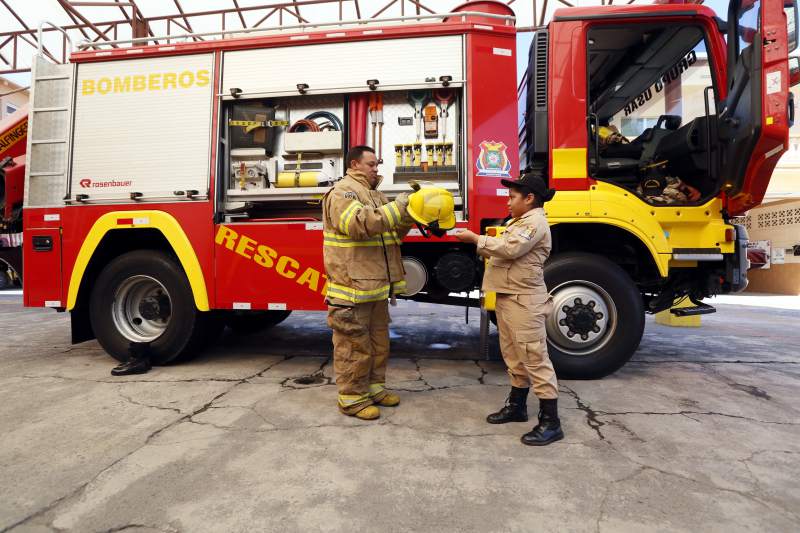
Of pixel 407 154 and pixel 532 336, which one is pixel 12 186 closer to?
pixel 407 154

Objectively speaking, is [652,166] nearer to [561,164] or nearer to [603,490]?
[561,164]

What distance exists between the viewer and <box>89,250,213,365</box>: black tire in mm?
3867

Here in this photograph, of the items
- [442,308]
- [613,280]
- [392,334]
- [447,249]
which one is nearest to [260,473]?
[447,249]

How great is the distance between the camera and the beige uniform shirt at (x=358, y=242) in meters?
2.55

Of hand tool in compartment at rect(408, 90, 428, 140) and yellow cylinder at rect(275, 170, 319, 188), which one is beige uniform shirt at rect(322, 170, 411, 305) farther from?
hand tool in compartment at rect(408, 90, 428, 140)

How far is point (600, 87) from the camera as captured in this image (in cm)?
437

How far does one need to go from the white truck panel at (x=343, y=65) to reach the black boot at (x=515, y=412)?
253 centimetres

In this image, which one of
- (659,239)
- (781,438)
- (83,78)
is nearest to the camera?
(781,438)

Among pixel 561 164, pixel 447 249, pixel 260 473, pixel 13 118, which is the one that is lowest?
pixel 260 473

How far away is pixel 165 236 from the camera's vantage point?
380 centimetres

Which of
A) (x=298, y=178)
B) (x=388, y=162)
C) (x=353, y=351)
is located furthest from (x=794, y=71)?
(x=298, y=178)

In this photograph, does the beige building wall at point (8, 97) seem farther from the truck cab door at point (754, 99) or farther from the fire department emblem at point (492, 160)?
the truck cab door at point (754, 99)

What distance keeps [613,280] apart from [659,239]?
1.58 ft

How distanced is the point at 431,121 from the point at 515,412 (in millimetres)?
2443
